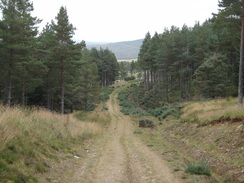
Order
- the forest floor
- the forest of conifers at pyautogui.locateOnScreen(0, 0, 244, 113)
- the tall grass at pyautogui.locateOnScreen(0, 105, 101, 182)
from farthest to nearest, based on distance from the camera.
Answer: the forest of conifers at pyautogui.locateOnScreen(0, 0, 244, 113), the forest floor, the tall grass at pyautogui.locateOnScreen(0, 105, 101, 182)

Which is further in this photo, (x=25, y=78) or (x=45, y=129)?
(x=25, y=78)

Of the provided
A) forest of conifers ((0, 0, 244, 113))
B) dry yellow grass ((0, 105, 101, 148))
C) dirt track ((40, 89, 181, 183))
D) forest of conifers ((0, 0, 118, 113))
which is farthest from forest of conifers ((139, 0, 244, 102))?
forest of conifers ((0, 0, 118, 113))

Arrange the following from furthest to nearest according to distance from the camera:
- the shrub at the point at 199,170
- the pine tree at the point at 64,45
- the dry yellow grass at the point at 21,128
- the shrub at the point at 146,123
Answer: the pine tree at the point at 64,45 → the shrub at the point at 146,123 → the shrub at the point at 199,170 → the dry yellow grass at the point at 21,128

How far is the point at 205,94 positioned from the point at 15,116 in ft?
85.0

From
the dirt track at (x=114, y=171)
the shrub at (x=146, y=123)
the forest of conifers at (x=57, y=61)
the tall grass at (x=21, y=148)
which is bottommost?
the shrub at (x=146, y=123)

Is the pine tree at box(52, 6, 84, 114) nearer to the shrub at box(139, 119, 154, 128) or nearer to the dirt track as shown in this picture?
the shrub at box(139, 119, 154, 128)

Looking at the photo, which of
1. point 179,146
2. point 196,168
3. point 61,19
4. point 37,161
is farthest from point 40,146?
point 61,19

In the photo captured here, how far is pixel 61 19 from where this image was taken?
25.8m

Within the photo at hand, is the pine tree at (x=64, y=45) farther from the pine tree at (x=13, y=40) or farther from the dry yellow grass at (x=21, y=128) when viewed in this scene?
the dry yellow grass at (x=21, y=128)

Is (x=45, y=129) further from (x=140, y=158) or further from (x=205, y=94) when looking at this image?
(x=205, y=94)

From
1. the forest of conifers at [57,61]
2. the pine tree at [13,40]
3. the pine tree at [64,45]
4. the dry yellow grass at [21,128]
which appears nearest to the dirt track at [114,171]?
the dry yellow grass at [21,128]

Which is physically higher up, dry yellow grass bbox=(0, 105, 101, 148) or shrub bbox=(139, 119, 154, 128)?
dry yellow grass bbox=(0, 105, 101, 148)

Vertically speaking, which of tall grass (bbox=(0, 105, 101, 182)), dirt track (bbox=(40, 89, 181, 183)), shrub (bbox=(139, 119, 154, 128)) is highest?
tall grass (bbox=(0, 105, 101, 182))

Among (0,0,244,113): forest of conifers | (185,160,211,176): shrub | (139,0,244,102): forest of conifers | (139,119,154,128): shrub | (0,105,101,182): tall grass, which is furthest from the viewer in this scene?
(139,119,154,128): shrub
